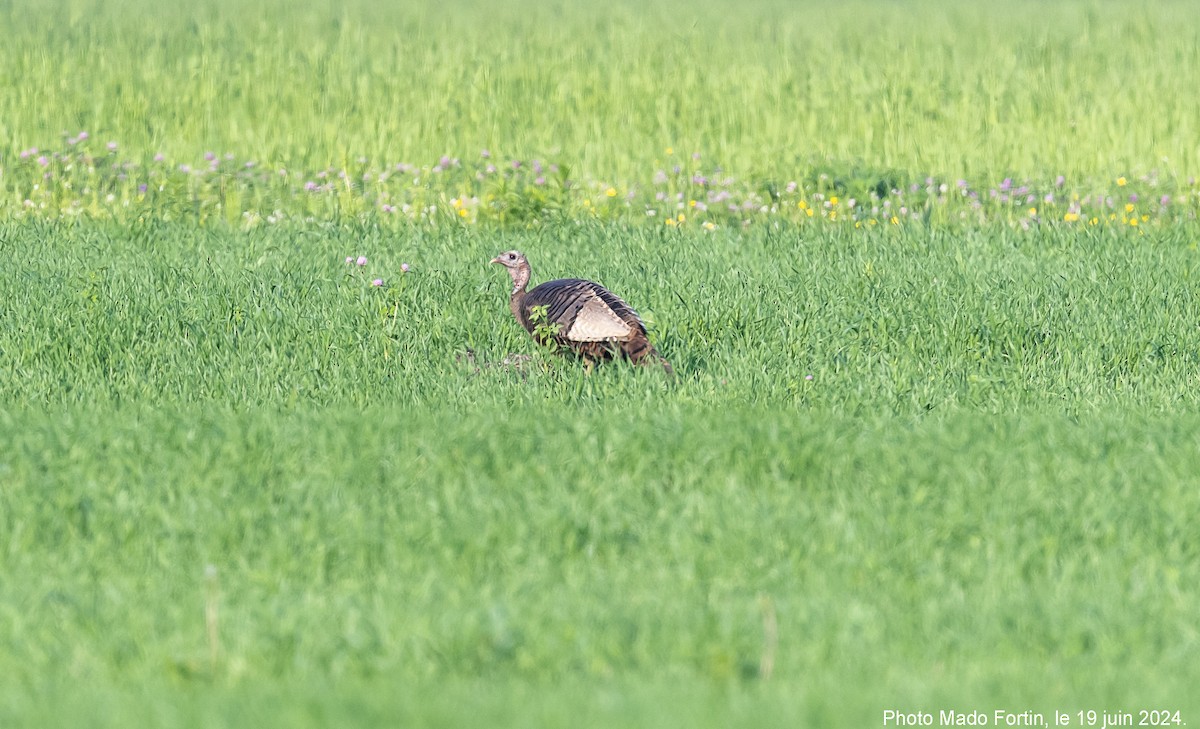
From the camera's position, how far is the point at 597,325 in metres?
7.48

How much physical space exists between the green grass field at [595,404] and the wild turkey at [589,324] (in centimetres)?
13

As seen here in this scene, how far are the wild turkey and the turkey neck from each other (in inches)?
8.3

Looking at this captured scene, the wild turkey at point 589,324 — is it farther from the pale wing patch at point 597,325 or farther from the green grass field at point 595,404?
the green grass field at point 595,404

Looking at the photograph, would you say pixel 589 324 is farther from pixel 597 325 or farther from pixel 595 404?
pixel 595 404

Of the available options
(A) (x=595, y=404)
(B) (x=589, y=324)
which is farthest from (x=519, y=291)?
(A) (x=595, y=404)

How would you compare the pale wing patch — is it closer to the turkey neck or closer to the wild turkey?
the wild turkey

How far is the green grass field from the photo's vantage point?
14.1 ft

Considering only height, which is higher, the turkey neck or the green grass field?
the turkey neck

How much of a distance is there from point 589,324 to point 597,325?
42mm

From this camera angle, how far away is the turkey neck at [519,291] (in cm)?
806

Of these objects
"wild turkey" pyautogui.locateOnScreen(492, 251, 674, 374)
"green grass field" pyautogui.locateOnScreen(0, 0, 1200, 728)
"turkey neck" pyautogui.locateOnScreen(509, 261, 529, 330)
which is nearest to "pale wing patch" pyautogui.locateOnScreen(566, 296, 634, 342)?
"wild turkey" pyautogui.locateOnScreen(492, 251, 674, 374)

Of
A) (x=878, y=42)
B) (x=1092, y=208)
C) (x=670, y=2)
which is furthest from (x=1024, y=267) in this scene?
(x=670, y=2)

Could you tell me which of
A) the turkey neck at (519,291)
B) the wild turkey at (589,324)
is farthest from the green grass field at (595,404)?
Answer: the turkey neck at (519,291)

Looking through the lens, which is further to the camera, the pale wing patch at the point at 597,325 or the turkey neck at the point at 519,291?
the turkey neck at the point at 519,291
